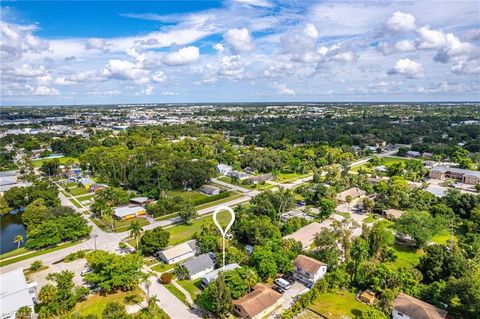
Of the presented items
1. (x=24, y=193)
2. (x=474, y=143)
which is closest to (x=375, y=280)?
(x=24, y=193)

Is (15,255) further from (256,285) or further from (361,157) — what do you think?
(361,157)

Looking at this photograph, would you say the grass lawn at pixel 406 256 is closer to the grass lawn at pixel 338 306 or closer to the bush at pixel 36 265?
the grass lawn at pixel 338 306

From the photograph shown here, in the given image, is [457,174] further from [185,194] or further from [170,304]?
[170,304]

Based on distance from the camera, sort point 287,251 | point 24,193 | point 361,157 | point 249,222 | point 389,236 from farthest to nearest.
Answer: point 361,157 → point 24,193 → point 249,222 → point 389,236 → point 287,251

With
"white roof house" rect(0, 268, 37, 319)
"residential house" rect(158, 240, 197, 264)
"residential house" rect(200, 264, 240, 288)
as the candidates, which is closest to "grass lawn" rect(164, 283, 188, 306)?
"residential house" rect(200, 264, 240, 288)

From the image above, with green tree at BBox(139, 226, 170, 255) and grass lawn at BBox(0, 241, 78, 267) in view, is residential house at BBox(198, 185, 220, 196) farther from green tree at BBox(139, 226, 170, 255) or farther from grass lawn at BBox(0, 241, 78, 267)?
grass lawn at BBox(0, 241, 78, 267)

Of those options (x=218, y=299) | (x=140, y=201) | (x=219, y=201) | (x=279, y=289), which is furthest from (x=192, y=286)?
(x=140, y=201)
